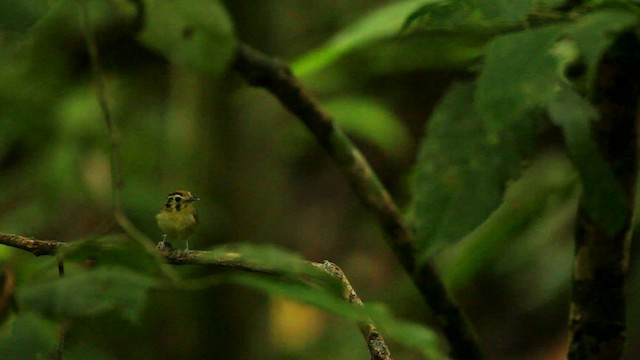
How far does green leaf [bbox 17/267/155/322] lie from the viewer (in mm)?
467

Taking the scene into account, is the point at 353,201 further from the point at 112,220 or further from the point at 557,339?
the point at 112,220

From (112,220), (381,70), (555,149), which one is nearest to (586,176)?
(112,220)

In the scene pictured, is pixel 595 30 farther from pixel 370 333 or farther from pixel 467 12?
pixel 370 333

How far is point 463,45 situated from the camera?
0.96m

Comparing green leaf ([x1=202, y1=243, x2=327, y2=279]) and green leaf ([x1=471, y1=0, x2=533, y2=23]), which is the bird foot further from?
green leaf ([x1=471, y1=0, x2=533, y2=23])

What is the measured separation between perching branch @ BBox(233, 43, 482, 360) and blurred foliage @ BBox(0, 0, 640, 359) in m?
0.04

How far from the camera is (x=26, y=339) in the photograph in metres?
0.45

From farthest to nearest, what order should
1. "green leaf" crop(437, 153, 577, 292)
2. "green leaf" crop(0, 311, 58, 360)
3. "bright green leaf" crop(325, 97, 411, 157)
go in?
1. "bright green leaf" crop(325, 97, 411, 157)
2. "green leaf" crop(437, 153, 577, 292)
3. "green leaf" crop(0, 311, 58, 360)

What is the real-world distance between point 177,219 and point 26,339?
0.26 meters

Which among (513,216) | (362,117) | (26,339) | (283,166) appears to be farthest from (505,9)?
(283,166)

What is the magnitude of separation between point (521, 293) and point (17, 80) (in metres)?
1.97

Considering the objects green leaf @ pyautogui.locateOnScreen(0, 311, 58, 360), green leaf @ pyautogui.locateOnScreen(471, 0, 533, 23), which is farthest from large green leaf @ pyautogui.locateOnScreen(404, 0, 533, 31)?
green leaf @ pyautogui.locateOnScreen(0, 311, 58, 360)

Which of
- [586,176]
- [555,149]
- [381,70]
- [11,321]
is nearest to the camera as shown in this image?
[11,321]

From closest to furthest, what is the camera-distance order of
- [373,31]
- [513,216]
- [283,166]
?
[373,31] → [513,216] → [283,166]
